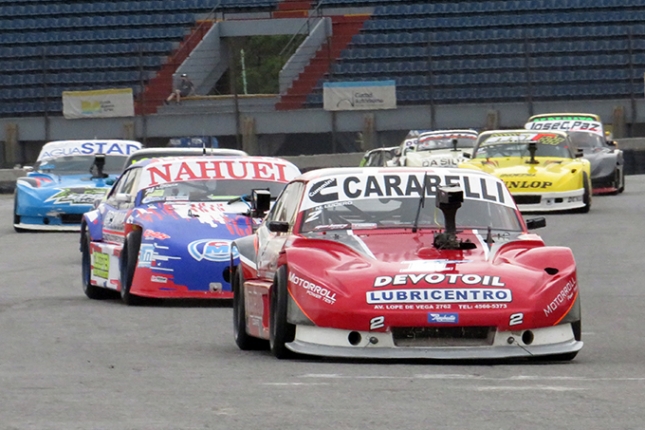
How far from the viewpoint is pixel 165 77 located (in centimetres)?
3638

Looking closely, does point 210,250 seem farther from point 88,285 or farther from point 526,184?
point 526,184

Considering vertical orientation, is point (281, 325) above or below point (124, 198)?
below

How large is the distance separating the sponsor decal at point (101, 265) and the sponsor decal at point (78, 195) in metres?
7.26

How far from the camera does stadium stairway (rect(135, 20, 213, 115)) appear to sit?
1367 inches

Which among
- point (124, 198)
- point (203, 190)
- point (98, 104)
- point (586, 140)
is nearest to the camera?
point (124, 198)

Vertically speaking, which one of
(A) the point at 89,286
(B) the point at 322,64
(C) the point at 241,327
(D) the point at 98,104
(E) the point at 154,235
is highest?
(B) the point at 322,64

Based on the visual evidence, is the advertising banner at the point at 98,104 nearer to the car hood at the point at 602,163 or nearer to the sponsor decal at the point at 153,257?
the car hood at the point at 602,163

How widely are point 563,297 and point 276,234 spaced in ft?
5.86

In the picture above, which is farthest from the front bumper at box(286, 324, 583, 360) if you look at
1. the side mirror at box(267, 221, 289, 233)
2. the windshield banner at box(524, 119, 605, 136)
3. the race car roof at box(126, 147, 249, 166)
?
the windshield banner at box(524, 119, 605, 136)

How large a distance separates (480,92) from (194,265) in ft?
83.0

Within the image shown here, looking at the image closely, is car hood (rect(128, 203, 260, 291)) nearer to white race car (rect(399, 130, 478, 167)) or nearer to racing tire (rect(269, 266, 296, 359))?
racing tire (rect(269, 266, 296, 359))

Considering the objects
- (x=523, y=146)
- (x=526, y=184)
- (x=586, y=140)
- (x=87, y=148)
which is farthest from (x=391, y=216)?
(x=586, y=140)

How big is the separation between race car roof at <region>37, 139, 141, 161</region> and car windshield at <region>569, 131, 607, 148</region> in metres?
7.82

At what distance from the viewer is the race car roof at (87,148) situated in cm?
2070
